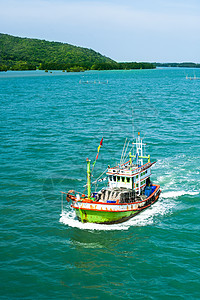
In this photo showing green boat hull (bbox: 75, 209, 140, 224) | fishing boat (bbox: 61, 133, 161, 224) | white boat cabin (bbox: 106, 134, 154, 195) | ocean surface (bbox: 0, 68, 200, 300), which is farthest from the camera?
white boat cabin (bbox: 106, 134, 154, 195)

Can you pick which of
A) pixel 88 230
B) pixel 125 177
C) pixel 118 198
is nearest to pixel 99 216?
pixel 88 230

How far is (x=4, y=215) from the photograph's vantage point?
40.9m

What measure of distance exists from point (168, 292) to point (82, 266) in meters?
7.73

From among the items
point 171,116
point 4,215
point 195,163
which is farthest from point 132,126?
point 4,215

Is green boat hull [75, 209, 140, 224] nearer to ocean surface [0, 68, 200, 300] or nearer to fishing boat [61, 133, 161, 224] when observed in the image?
fishing boat [61, 133, 161, 224]

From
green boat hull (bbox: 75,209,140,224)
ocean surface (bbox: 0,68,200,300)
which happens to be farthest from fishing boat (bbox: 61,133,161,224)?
ocean surface (bbox: 0,68,200,300)

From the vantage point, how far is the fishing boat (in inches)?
1500

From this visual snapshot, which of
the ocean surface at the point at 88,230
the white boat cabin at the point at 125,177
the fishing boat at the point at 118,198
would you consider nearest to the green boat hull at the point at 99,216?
the fishing boat at the point at 118,198

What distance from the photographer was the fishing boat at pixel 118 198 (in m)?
38.1

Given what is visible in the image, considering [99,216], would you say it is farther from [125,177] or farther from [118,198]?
[125,177]

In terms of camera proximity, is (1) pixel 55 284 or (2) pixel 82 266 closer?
(1) pixel 55 284

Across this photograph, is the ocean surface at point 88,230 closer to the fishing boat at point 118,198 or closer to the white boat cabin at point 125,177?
the fishing boat at point 118,198

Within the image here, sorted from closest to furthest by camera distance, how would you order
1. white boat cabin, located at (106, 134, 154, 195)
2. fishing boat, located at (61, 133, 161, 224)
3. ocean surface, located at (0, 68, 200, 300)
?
ocean surface, located at (0, 68, 200, 300), fishing boat, located at (61, 133, 161, 224), white boat cabin, located at (106, 134, 154, 195)

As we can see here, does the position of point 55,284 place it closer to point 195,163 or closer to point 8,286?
point 8,286
